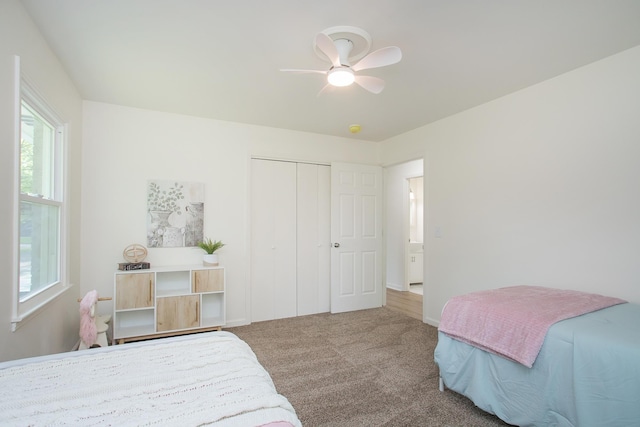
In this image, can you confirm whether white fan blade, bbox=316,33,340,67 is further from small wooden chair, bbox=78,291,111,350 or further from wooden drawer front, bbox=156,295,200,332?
wooden drawer front, bbox=156,295,200,332

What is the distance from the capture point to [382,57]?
6.47 ft

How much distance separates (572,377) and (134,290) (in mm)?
3522

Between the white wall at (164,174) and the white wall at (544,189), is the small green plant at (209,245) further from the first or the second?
the white wall at (544,189)

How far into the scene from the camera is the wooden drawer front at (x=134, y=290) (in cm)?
312

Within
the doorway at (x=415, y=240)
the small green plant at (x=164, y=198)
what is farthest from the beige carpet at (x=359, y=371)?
the doorway at (x=415, y=240)

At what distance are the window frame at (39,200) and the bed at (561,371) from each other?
2758mm

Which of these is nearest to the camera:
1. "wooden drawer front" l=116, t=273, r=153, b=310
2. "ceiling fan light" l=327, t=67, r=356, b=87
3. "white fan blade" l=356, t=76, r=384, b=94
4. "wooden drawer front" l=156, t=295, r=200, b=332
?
"ceiling fan light" l=327, t=67, r=356, b=87

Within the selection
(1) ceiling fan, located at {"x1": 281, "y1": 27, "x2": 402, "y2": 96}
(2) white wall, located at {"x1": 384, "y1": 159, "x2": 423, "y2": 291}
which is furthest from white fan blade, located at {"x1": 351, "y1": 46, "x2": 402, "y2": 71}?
(2) white wall, located at {"x1": 384, "y1": 159, "x2": 423, "y2": 291}

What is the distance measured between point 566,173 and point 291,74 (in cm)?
244

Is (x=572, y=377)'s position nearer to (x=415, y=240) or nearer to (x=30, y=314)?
(x=30, y=314)

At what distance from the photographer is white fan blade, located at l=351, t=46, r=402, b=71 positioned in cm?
190

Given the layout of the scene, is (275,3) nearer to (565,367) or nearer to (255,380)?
(255,380)

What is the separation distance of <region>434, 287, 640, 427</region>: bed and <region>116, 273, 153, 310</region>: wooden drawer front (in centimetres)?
282

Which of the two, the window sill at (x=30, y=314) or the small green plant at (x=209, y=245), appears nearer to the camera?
the window sill at (x=30, y=314)
